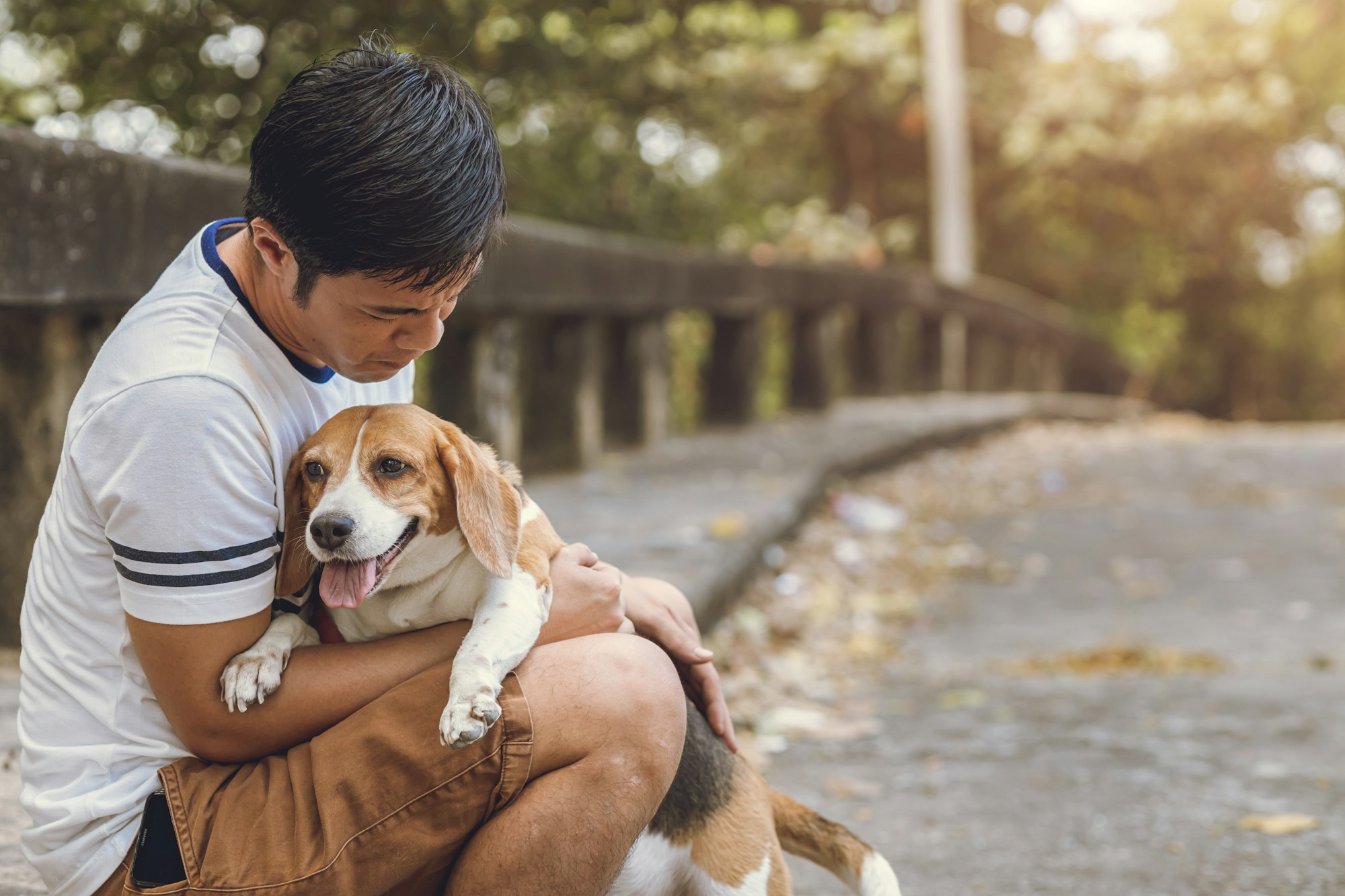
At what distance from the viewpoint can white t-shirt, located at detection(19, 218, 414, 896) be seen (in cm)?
188

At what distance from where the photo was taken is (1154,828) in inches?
130

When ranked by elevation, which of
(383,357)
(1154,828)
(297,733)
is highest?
(383,357)

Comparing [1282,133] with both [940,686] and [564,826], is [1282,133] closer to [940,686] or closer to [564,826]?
[940,686]

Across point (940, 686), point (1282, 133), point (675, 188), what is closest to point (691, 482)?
point (940, 686)

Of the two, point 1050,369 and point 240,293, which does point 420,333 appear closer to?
point 240,293

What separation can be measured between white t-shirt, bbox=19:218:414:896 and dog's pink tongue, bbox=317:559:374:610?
8 cm

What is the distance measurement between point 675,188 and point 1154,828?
25.0 feet

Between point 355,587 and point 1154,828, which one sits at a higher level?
point 355,587

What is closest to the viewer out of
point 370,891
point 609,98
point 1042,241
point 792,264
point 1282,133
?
point 370,891

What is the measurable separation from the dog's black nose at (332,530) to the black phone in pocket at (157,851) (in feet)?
1.40

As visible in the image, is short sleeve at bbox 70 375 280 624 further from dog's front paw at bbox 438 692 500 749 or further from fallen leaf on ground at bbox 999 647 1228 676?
fallen leaf on ground at bbox 999 647 1228 676

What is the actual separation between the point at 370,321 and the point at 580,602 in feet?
1.96

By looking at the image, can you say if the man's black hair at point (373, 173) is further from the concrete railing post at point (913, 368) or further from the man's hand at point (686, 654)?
the concrete railing post at point (913, 368)

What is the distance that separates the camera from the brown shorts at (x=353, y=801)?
2.00 meters
